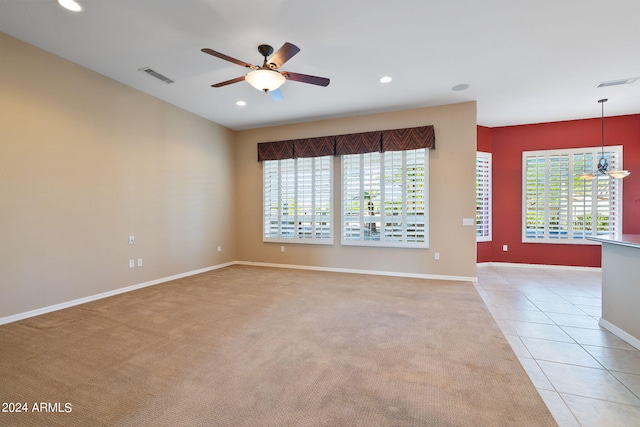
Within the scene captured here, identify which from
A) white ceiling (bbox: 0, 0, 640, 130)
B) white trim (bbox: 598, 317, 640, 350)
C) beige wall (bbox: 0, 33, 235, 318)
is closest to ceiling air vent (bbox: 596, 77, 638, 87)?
white ceiling (bbox: 0, 0, 640, 130)

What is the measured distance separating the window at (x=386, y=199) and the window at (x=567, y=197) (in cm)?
298

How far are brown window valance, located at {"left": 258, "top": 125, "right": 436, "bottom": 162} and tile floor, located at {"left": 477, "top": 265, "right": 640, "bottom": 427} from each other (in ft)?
9.13

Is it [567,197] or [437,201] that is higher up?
[567,197]

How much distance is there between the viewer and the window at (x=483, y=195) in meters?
6.29

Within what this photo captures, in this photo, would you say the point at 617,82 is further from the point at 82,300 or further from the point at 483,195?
the point at 82,300

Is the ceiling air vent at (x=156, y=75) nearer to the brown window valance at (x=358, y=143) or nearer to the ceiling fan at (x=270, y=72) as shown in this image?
the ceiling fan at (x=270, y=72)

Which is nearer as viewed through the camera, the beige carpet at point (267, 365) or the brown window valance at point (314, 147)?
the beige carpet at point (267, 365)

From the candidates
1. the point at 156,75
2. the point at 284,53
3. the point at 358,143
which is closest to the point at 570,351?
the point at 284,53

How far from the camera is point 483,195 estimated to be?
20.7 ft

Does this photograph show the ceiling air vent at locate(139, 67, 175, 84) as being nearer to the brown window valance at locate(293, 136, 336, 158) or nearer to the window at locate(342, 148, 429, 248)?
the brown window valance at locate(293, 136, 336, 158)

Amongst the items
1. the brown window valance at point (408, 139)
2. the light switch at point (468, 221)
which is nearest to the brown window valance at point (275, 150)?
the brown window valance at point (408, 139)

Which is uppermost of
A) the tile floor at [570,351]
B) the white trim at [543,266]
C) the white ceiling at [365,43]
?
the white ceiling at [365,43]

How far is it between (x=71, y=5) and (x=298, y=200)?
419 cm

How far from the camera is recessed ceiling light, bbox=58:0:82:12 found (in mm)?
2517
